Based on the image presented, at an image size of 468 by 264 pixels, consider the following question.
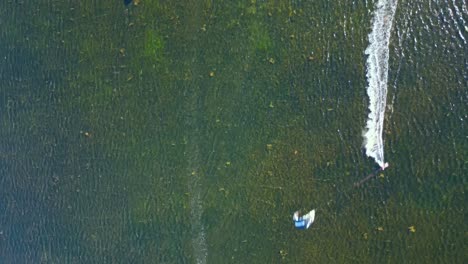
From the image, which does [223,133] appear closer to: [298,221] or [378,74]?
[298,221]

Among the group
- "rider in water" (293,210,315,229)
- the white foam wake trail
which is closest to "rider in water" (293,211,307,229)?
"rider in water" (293,210,315,229)

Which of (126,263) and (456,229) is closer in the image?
(456,229)

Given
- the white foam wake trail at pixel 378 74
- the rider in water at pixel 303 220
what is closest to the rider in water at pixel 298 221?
the rider in water at pixel 303 220

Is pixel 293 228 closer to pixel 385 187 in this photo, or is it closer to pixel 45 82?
pixel 385 187

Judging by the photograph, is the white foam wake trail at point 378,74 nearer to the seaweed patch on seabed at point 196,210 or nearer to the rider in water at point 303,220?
the rider in water at point 303,220

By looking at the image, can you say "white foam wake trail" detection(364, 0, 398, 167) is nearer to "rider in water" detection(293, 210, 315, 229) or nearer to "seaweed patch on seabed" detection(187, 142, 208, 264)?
"rider in water" detection(293, 210, 315, 229)

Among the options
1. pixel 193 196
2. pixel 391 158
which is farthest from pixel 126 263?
pixel 391 158

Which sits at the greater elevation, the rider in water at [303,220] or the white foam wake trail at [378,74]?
the white foam wake trail at [378,74]
